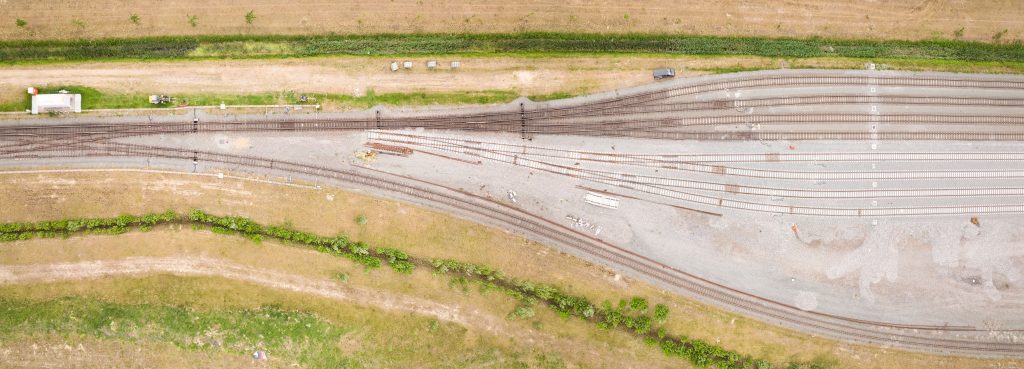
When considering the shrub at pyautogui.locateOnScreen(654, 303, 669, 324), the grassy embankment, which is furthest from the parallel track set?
the shrub at pyautogui.locateOnScreen(654, 303, 669, 324)

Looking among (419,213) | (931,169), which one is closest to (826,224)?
(931,169)

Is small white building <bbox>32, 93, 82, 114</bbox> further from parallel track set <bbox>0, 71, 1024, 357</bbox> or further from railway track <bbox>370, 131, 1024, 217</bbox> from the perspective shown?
railway track <bbox>370, 131, 1024, 217</bbox>

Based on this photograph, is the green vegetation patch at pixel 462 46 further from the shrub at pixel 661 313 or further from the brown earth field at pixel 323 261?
the shrub at pixel 661 313

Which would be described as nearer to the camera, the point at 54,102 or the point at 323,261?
the point at 54,102

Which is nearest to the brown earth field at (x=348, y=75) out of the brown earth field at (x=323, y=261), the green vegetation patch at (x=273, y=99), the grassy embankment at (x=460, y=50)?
the green vegetation patch at (x=273, y=99)

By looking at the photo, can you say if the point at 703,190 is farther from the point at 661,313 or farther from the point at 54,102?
the point at 54,102

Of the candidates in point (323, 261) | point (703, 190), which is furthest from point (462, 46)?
point (703, 190)

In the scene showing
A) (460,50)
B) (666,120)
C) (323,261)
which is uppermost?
(460,50)
